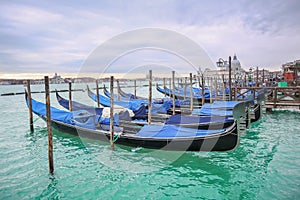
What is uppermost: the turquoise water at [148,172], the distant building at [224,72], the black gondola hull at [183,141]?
the distant building at [224,72]

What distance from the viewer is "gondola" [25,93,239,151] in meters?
3.91

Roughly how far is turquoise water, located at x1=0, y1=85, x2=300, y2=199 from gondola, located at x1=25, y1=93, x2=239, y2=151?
0.26 meters

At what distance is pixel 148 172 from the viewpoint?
12.8 feet

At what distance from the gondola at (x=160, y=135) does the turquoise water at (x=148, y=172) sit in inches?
10.2

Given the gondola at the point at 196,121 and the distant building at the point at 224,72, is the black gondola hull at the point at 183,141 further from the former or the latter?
the distant building at the point at 224,72

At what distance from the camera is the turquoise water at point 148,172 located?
321cm

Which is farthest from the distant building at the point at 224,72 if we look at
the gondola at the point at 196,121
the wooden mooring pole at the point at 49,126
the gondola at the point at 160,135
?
the wooden mooring pole at the point at 49,126

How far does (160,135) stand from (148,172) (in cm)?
92

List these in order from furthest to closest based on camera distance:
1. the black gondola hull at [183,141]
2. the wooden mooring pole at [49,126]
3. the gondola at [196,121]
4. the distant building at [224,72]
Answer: the distant building at [224,72] → the gondola at [196,121] → the black gondola hull at [183,141] → the wooden mooring pole at [49,126]

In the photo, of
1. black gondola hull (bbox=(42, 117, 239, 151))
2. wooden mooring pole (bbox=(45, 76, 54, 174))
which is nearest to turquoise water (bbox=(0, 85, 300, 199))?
black gondola hull (bbox=(42, 117, 239, 151))

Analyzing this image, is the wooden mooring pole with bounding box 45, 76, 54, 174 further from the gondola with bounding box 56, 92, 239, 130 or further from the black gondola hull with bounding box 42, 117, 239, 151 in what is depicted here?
the gondola with bounding box 56, 92, 239, 130

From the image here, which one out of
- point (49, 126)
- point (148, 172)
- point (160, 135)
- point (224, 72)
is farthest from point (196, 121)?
point (224, 72)

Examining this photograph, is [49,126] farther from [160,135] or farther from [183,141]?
[183,141]

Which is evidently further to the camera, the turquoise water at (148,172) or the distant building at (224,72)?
the distant building at (224,72)
